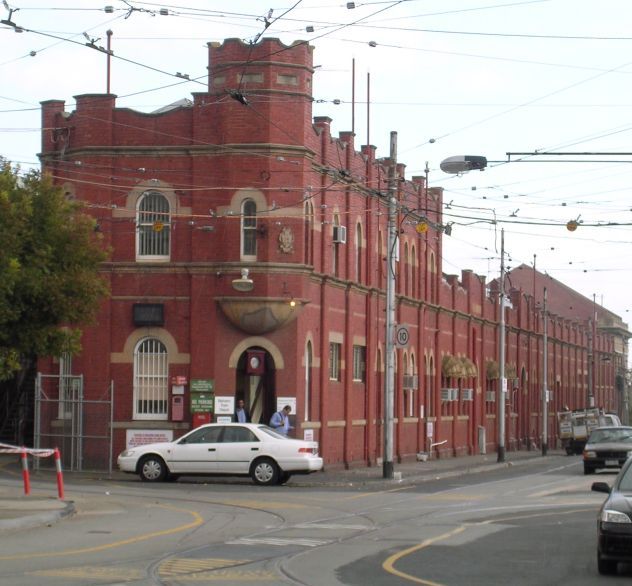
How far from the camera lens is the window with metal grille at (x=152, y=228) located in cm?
3600

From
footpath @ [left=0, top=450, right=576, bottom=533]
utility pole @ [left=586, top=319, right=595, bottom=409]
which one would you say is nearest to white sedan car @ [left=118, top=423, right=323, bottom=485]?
footpath @ [left=0, top=450, right=576, bottom=533]

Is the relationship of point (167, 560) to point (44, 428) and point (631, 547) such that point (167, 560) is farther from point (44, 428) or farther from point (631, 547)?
point (44, 428)

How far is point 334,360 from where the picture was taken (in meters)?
39.9

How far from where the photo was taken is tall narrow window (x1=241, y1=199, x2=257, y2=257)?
3556 cm

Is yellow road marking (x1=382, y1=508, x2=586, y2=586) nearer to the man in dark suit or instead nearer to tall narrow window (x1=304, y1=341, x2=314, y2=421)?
the man in dark suit

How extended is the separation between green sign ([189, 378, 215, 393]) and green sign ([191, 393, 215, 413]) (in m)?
0.11

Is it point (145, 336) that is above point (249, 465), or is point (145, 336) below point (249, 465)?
above

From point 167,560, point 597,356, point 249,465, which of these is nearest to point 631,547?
point 167,560

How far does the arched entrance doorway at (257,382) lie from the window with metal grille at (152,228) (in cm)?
370

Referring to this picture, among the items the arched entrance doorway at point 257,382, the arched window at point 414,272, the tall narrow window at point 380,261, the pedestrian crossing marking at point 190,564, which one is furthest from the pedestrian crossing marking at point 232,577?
the arched window at point 414,272

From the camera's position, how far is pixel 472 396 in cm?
5869

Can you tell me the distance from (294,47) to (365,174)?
873 cm

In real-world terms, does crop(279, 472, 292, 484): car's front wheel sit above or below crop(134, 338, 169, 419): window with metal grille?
below

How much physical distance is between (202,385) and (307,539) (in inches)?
670
